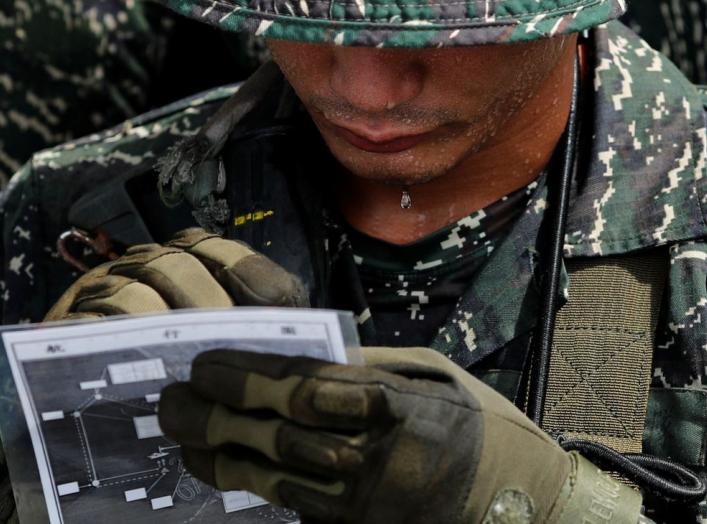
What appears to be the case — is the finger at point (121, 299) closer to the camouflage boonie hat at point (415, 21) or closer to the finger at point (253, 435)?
the finger at point (253, 435)

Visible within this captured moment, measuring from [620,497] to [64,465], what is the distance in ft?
1.88

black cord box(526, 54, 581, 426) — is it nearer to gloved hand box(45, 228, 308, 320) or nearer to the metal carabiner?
gloved hand box(45, 228, 308, 320)

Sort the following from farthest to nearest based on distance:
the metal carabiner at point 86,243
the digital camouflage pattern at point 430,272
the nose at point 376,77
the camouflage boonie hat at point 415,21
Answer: the metal carabiner at point 86,243, the digital camouflage pattern at point 430,272, the nose at point 376,77, the camouflage boonie hat at point 415,21

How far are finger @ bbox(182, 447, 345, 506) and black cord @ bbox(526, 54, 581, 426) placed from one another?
42 cm

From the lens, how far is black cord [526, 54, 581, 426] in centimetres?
145

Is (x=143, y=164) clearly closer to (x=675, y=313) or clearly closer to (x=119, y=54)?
(x=119, y=54)

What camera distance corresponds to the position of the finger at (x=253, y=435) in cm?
106

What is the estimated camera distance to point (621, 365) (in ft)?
4.80

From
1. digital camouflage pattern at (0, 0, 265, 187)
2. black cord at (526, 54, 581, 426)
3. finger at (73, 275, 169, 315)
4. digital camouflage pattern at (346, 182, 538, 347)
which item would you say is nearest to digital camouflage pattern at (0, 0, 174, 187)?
digital camouflage pattern at (0, 0, 265, 187)

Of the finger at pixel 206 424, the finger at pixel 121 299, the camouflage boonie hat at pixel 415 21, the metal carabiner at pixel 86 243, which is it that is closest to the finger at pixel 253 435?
the finger at pixel 206 424

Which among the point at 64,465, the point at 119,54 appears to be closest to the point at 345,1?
the point at 64,465

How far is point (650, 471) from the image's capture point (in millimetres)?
1401

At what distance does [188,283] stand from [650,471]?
0.59 m

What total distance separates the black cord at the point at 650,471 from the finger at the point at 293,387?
0.42 meters
